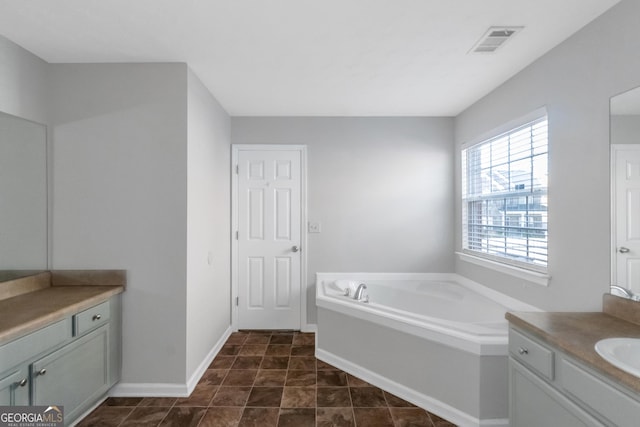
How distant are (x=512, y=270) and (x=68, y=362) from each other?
3.06m

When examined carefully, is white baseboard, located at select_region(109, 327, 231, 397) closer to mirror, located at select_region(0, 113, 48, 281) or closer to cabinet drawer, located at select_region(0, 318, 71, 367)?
cabinet drawer, located at select_region(0, 318, 71, 367)

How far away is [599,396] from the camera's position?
3.42 feet

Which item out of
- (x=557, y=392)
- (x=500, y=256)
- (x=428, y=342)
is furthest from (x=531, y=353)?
(x=500, y=256)

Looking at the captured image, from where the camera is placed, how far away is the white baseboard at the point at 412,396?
1.81 metres

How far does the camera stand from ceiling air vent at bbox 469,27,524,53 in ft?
5.84

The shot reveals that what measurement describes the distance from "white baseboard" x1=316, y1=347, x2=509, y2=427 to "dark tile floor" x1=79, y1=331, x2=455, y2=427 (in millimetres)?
39

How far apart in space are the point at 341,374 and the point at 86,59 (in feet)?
10.0

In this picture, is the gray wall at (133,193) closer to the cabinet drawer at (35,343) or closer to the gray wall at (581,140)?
the cabinet drawer at (35,343)

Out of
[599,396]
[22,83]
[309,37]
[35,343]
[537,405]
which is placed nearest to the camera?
[599,396]

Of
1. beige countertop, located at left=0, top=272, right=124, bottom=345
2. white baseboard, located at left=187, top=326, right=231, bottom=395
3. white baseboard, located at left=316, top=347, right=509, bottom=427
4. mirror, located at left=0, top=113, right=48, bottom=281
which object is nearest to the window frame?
white baseboard, located at left=316, top=347, right=509, bottom=427

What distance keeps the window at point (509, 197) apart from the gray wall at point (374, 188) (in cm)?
34

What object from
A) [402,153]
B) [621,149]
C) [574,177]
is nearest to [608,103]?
[621,149]

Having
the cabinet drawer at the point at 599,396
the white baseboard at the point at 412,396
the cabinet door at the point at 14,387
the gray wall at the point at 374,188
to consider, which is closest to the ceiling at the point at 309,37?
the gray wall at the point at 374,188

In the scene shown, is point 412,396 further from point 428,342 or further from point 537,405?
point 537,405
